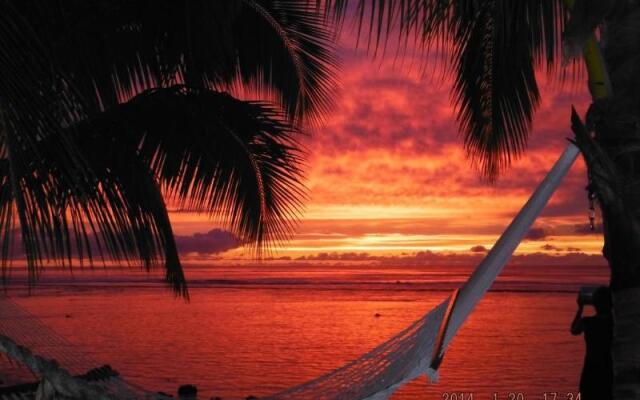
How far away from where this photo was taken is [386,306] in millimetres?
27234

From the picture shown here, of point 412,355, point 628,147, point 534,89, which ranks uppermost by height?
point 534,89

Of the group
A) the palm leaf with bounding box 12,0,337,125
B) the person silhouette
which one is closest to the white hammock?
the person silhouette

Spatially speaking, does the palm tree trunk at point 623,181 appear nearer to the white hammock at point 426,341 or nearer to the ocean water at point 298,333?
the white hammock at point 426,341

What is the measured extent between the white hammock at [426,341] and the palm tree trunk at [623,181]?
47 centimetres

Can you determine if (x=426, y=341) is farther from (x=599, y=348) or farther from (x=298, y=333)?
(x=298, y=333)

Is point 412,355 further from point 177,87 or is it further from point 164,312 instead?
point 164,312

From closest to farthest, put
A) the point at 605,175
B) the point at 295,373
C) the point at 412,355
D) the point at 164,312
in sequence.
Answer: the point at 605,175 → the point at 412,355 → the point at 295,373 → the point at 164,312

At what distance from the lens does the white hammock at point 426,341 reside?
292cm

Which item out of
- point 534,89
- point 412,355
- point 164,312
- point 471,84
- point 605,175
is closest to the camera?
point 605,175

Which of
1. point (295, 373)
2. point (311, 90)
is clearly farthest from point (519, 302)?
point (311, 90)

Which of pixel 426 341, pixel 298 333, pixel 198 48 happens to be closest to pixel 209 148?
pixel 198 48

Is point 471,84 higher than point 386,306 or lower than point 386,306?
higher

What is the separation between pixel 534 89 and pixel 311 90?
2365 millimetres

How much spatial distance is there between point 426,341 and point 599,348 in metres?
0.65
